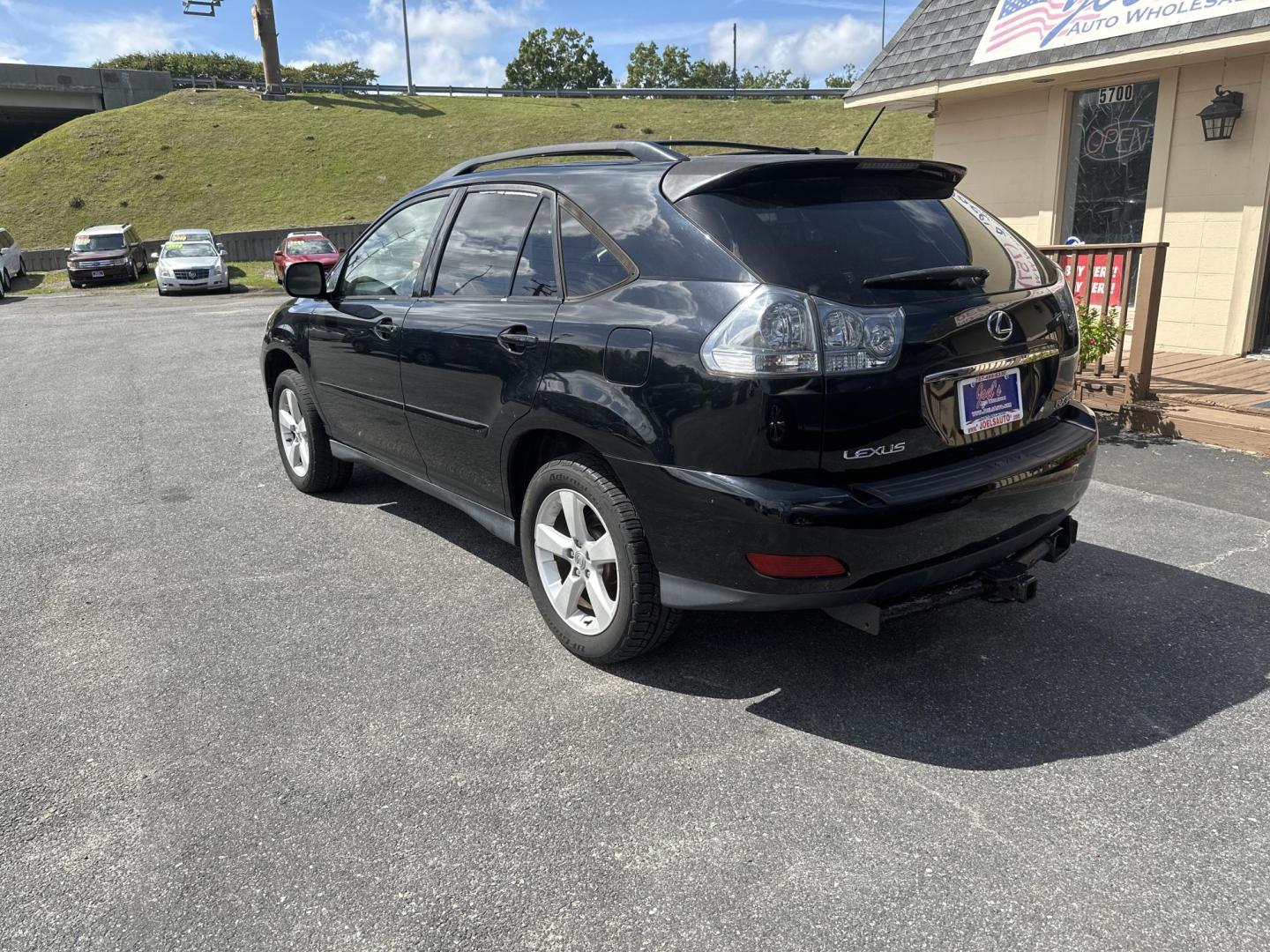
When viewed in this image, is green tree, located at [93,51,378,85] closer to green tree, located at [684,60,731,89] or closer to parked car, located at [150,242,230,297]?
green tree, located at [684,60,731,89]

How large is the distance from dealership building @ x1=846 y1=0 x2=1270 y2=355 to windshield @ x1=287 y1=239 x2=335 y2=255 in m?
17.5

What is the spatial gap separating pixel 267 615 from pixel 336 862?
180cm

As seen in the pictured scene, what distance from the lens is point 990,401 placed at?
10.1 ft

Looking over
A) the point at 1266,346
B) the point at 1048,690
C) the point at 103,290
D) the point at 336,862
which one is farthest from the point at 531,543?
the point at 103,290

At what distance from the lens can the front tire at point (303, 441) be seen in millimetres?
5445

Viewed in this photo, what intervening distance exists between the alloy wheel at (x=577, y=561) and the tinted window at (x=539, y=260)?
0.79 metres

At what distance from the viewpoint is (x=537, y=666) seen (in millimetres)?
3533

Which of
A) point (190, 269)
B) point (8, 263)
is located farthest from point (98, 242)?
point (190, 269)

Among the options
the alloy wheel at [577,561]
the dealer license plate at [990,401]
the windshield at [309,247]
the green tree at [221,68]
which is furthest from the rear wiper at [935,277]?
the green tree at [221,68]

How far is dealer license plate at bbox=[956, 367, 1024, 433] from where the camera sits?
3.00 meters

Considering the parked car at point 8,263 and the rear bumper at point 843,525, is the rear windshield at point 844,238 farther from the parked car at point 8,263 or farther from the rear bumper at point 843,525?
the parked car at point 8,263

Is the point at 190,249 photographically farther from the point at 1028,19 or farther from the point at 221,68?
the point at 221,68

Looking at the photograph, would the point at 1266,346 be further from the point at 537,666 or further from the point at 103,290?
the point at 103,290

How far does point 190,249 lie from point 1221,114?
78.3 feet
